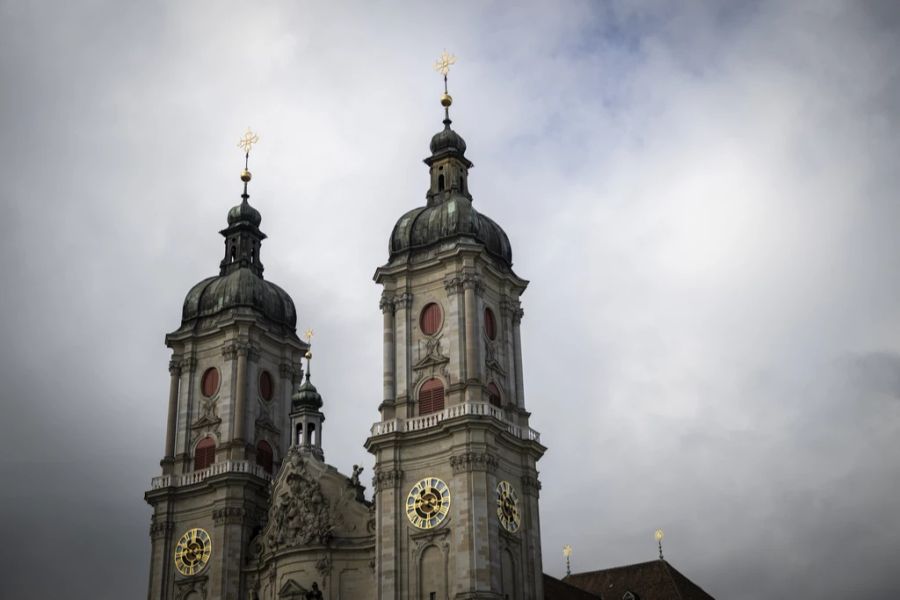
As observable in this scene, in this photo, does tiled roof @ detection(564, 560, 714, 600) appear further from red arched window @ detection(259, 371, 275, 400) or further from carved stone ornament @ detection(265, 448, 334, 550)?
red arched window @ detection(259, 371, 275, 400)

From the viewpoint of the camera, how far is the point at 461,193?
203ft

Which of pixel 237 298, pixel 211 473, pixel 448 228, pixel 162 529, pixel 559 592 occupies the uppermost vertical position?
pixel 237 298

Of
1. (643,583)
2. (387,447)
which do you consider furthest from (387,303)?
(643,583)

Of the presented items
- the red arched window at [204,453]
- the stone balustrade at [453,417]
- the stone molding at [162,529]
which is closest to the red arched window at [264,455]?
the red arched window at [204,453]

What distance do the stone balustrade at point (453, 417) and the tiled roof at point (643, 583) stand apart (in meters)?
17.4

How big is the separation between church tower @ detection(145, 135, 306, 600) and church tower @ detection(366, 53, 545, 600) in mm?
9377

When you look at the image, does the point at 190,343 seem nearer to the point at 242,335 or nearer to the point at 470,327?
the point at 242,335

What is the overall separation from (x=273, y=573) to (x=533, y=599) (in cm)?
1268

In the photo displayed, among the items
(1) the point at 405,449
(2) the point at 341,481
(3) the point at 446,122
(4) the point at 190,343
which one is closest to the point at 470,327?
(1) the point at 405,449

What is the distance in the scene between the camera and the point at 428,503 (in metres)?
52.4

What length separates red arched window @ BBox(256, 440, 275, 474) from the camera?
211 ft

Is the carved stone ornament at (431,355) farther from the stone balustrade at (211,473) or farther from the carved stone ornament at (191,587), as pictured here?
the carved stone ornament at (191,587)

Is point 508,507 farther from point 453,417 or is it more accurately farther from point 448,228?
point 448,228

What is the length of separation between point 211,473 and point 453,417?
16212mm
